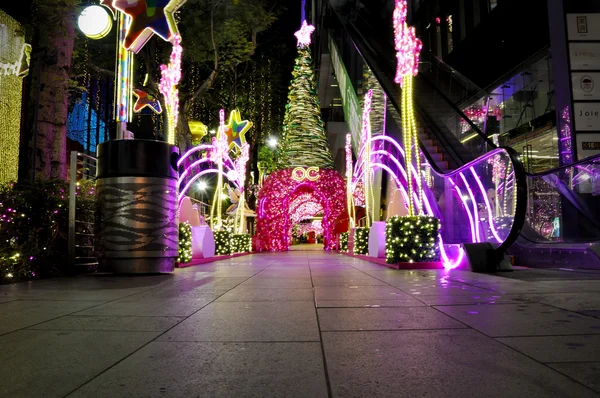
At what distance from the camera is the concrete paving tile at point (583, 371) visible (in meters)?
1.99

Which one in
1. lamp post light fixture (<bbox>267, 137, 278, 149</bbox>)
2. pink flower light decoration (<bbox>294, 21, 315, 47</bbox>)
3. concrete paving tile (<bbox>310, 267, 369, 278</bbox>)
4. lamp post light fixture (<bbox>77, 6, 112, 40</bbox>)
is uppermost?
pink flower light decoration (<bbox>294, 21, 315, 47</bbox>)

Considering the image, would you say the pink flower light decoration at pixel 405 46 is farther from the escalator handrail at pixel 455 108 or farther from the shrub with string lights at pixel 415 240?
the shrub with string lights at pixel 415 240

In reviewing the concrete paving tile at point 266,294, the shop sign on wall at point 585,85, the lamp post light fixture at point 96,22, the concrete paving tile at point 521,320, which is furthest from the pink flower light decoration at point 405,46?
the concrete paving tile at point 521,320

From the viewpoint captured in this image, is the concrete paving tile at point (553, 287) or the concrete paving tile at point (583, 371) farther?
the concrete paving tile at point (553, 287)

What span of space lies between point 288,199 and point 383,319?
871 inches

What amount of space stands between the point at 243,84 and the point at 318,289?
83.9 feet

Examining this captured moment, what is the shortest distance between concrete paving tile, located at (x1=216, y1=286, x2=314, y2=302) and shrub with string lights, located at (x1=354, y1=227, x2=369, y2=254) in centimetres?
1073

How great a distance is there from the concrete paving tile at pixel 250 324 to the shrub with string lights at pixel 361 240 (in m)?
12.0

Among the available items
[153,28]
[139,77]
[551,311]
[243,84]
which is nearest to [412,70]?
[153,28]

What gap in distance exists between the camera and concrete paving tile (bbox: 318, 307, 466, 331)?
3.26 metres

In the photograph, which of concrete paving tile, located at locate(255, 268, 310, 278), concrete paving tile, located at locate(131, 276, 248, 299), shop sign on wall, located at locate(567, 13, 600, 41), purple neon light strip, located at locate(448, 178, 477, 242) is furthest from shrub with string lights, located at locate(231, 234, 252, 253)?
shop sign on wall, located at locate(567, 13, 600, 41)

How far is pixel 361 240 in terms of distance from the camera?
16.5m

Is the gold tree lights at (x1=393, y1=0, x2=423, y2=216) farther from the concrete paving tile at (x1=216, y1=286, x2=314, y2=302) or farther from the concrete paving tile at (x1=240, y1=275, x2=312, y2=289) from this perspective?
the concrete paving tile at (x1=216, y1=286, x2=314, y2=302)

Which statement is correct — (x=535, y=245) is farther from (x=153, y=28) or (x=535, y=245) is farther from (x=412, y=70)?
(x=153, y=28)
